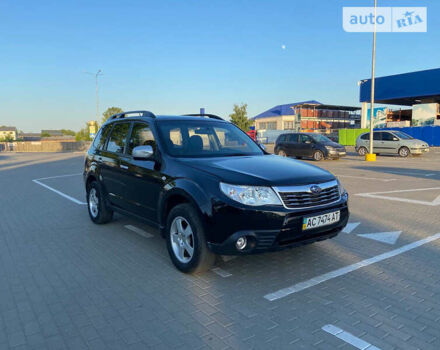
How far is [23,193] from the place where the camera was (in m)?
9.95

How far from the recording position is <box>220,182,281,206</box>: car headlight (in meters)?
3.37

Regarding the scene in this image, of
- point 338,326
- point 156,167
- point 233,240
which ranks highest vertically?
point 156,167

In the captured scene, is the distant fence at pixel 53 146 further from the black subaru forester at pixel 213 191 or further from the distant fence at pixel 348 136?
the black subaru forester at pixel 213 191

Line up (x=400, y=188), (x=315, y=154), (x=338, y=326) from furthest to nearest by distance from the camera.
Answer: (x=315, y=154), (x=400, y=188), (x=338, y=326)

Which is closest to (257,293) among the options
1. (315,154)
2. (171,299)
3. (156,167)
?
(171,299)

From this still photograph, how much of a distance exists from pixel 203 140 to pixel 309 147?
1584 centimetres

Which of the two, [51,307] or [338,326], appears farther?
[51,307]

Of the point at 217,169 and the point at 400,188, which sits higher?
the point at 217,169

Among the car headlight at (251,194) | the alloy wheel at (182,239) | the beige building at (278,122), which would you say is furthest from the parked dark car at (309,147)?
the beige building at (278,122)

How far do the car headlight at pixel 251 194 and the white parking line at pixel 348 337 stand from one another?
3.83 feet

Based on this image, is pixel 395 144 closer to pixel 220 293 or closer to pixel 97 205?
pixel 97 205

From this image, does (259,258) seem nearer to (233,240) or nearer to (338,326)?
(233,240)

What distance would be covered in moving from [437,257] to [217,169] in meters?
2.98

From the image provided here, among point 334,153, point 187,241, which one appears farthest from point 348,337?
point 334,153
